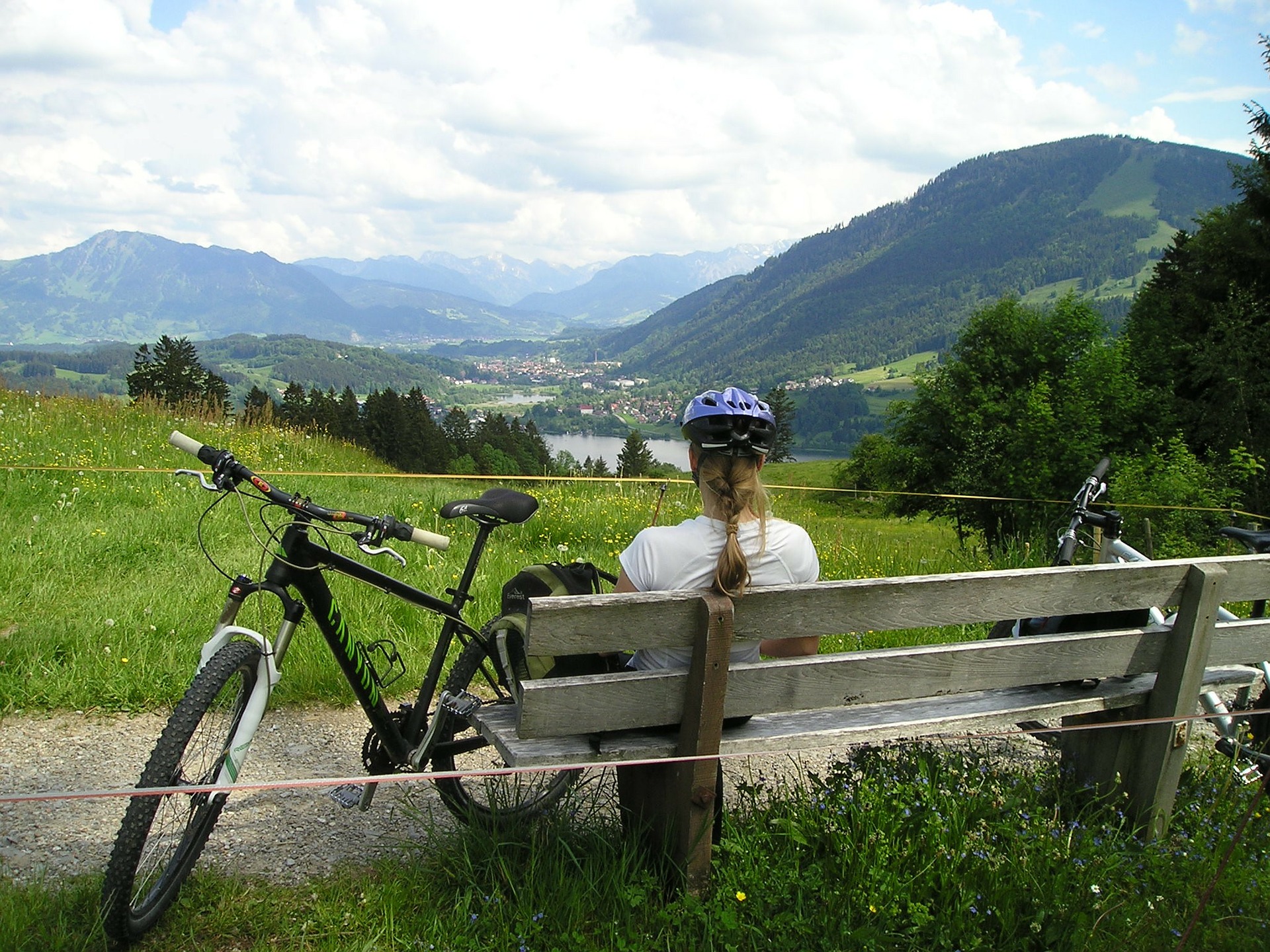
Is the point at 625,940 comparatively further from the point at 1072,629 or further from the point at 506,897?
the point at 1072,629

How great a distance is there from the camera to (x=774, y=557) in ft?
9.72

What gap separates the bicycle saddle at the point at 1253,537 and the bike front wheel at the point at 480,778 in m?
3.16

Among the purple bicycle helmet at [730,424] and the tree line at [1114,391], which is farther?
the tree line at [1114,391]

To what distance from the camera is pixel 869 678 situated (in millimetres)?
2934

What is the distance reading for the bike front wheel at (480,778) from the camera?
11.2 ft

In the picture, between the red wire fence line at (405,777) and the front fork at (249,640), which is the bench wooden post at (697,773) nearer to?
the red wire fence line at (405,777)

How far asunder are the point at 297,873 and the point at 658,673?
1.61 m

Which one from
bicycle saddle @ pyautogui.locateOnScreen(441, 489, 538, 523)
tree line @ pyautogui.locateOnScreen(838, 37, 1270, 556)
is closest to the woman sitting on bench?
bicycle saddle @ pyautogui.locateOnScreen(441, 489, 538, 523)

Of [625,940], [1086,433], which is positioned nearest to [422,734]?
[625,940]

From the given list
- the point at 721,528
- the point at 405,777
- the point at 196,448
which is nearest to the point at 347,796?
the point at 405,777

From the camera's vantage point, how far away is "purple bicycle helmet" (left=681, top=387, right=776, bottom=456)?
2889mm

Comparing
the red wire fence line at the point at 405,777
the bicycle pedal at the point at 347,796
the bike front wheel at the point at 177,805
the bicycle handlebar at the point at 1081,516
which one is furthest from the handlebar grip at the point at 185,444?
the bicycle handlebar at the point at 1081,516

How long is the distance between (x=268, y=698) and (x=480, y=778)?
3.07 ft

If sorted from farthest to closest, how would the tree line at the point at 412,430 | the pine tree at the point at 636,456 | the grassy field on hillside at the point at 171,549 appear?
the tree line at the point at 412,430, the pine tree at the point at 636,456, the grassy field on hillside at the point at 171,549
